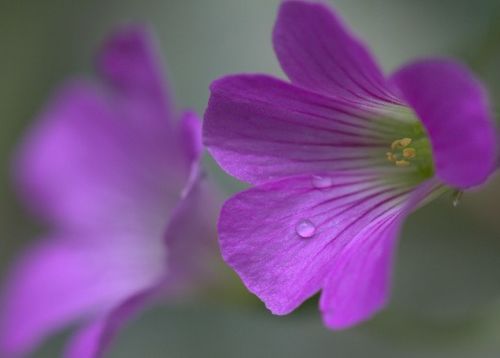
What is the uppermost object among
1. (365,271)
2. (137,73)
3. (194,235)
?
(137,73)

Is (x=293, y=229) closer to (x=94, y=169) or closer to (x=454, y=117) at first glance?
(x=454, y=117)

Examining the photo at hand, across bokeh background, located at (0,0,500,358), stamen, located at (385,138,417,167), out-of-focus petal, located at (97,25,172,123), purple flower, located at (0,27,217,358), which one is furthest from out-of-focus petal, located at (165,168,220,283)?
bokeh background, located at (0,0,500,358)

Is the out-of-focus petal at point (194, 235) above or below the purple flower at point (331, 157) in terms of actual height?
below

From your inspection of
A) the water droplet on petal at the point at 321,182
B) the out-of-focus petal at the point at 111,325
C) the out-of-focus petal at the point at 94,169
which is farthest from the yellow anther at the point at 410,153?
the out-of-focus petal at the point at 94,169

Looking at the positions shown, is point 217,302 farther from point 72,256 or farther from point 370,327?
point 72,256

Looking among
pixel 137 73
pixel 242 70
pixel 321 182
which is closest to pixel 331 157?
pixel 321 182

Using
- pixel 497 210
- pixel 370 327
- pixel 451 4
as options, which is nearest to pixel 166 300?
pixel 370 327

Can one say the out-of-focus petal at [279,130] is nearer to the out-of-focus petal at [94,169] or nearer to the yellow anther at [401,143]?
the yellow anther at [401,143]
